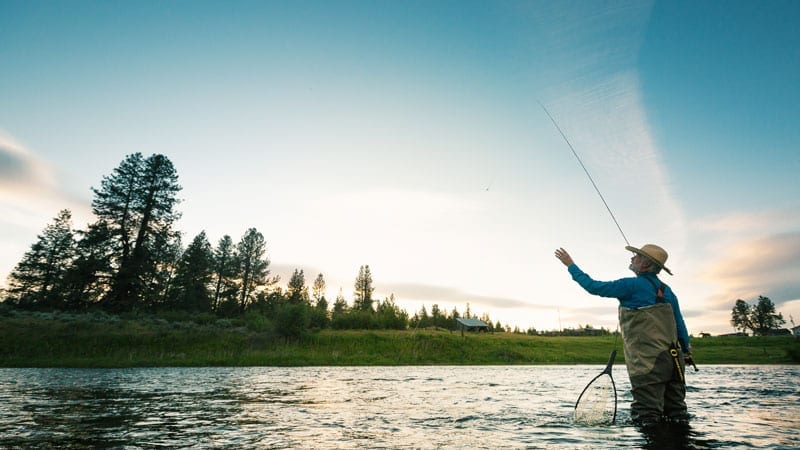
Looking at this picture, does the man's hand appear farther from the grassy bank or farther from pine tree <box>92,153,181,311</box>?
pine tree <box>92,153,181,311</box>

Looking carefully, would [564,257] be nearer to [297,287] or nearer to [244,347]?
[244,347]

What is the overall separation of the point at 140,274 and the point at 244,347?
23.5 m

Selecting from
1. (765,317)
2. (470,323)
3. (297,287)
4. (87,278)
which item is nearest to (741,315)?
(765,317)

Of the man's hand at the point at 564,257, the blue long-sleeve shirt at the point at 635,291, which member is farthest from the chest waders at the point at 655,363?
the man's hand at the point at 564,257

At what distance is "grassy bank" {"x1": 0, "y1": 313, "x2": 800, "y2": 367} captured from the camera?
3300 centimetres

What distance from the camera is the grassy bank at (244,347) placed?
3300cm

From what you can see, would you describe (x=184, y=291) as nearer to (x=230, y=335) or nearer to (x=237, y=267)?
(x=237, y=267)

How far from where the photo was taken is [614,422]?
25.7ft

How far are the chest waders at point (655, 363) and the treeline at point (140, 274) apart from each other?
141 feet

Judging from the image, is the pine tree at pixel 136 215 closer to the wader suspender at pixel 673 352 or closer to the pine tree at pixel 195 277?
the pine tree at pixel 195 277

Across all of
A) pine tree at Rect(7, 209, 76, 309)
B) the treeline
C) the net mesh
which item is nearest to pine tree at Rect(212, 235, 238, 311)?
the treeline

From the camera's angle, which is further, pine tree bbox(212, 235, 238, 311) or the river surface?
pine tree bbox(212, 235, 238, 311)

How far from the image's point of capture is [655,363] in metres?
7.07

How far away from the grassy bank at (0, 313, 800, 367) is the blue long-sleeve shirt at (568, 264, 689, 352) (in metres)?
34.7
